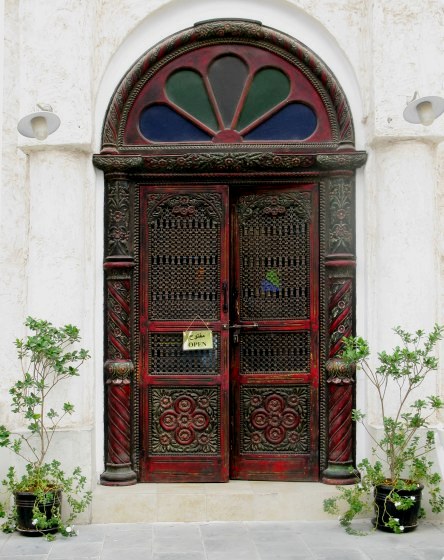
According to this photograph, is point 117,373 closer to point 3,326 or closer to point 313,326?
point 3,326

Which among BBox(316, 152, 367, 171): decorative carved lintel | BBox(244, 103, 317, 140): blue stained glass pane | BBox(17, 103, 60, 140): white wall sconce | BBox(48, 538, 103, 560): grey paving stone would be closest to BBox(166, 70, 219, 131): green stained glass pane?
BBox(244, 103, 317, 140): blue stained glass pane

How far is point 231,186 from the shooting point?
21.3ft

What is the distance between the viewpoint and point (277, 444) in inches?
254

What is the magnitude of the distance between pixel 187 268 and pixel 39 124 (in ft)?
5.30

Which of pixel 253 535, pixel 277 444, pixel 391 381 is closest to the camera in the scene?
pixel 253 535

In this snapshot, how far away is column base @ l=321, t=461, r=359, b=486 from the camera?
629 cm

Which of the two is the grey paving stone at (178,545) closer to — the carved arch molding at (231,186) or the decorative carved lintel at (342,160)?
the carved arch molding at (231,186)

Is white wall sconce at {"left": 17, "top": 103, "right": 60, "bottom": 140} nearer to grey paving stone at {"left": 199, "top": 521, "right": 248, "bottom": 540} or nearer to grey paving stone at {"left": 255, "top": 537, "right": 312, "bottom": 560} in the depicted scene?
grey paving stone at {"left": 199, "top": 521, "right": 248, "bottom": 540}

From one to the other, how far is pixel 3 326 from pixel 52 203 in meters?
1.04

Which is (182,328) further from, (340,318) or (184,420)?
(340,318)

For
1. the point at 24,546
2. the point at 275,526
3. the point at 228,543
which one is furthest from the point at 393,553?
the point at 24,546

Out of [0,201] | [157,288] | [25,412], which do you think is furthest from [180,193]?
[25,412]

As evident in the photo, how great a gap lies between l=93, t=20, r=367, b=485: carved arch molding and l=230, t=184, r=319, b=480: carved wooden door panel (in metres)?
0.10

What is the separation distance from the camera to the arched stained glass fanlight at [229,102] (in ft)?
21.4
